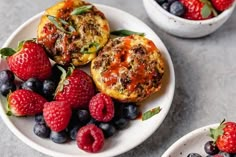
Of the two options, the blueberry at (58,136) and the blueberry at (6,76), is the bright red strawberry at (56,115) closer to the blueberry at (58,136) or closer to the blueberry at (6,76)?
the blueberry at (58,136)

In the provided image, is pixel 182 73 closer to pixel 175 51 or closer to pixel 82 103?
pixel 175 51

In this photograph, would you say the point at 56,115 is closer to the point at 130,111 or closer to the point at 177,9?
the point at 130,111

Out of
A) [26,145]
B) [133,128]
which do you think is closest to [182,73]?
[133,128]

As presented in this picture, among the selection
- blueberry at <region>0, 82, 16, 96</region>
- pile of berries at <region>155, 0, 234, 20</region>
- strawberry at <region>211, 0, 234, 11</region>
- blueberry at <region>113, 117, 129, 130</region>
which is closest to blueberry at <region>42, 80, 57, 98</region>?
blueberry at <region>0, 82, 16, 96</region>

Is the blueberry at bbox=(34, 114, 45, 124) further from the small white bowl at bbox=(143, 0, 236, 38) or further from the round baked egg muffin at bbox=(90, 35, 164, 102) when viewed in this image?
the small white bowl at bbox=(143, 0, 236, 38)

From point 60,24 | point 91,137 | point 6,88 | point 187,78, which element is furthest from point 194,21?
point 6,88

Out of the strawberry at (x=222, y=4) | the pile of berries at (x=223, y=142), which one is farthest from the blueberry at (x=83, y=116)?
the strawberry at (x=222, y=4)
